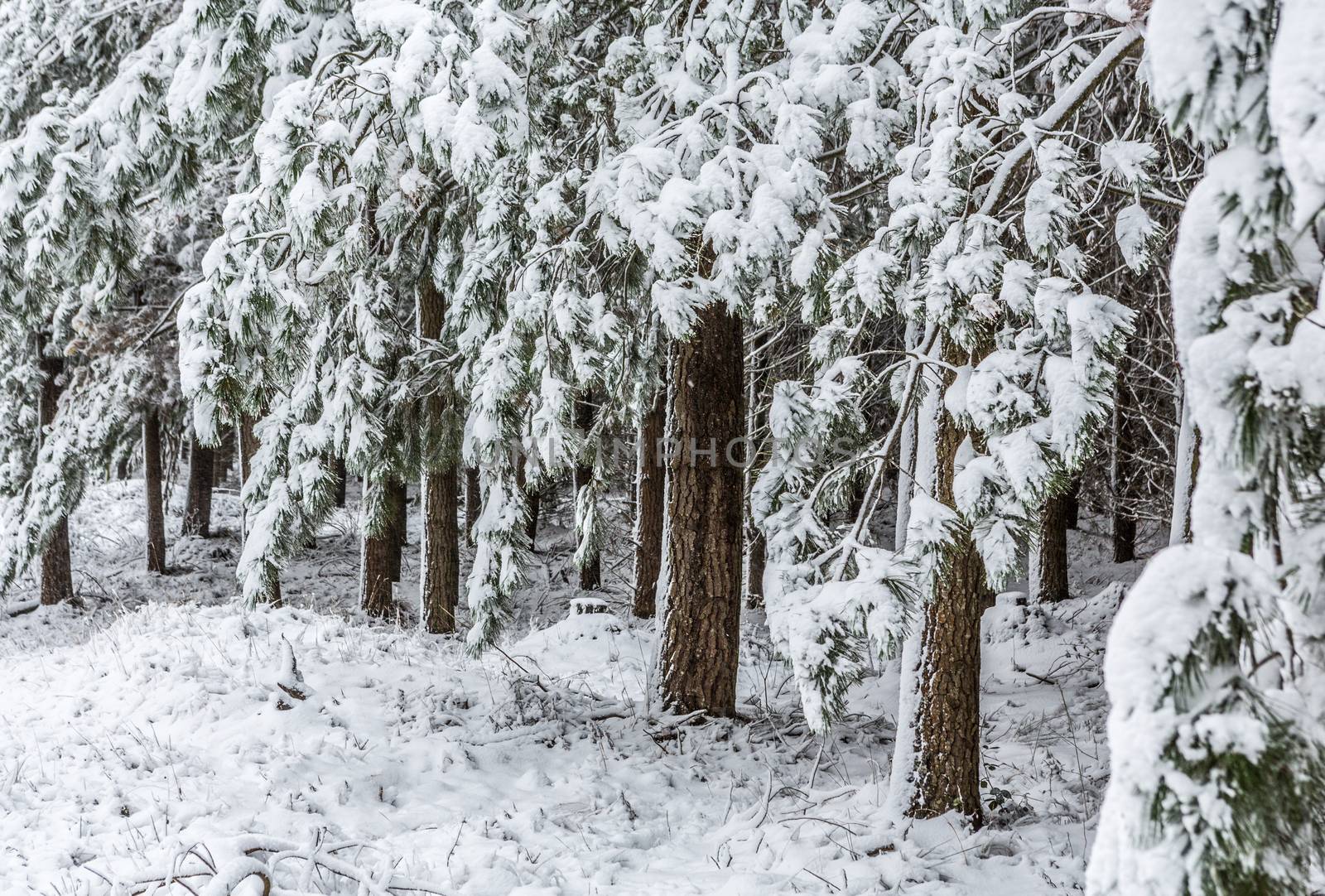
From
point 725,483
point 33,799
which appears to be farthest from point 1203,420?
point 33,799

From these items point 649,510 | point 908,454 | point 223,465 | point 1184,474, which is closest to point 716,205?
point 908,454

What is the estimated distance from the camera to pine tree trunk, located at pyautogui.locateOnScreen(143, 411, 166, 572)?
1678 cm

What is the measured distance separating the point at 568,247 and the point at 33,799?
4645 millimetres

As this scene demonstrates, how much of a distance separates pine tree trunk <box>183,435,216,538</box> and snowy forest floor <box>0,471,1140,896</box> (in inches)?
461

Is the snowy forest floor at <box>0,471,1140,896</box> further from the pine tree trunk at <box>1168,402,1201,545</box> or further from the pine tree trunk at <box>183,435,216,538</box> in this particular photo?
the pine tree trunk at <box>183,435,216,538</box>

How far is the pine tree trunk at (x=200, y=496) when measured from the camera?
19938mm

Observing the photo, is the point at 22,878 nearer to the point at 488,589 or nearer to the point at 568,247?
the point at 488,589

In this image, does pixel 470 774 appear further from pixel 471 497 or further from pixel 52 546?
pixel 52 546

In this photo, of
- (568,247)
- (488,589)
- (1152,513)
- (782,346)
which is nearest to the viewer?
(568,247)

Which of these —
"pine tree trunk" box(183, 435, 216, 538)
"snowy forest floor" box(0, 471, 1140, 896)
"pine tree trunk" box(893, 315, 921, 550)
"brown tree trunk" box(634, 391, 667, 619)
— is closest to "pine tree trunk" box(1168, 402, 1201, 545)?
"snowy forest floor" box(0, 471, 1140, 896)

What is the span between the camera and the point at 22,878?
14.3 ft

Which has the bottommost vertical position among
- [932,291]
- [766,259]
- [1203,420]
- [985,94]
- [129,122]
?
[1203,420]

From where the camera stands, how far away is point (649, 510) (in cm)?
1079

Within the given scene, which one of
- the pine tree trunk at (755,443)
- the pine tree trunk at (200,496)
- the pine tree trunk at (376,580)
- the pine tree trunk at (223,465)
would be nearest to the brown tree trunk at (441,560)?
the pine tree trunk at (376,580)
